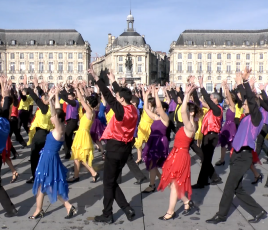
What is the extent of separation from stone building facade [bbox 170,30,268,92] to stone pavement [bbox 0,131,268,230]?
269ft

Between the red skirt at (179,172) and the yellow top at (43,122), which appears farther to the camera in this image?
the yellow top at (43,122)

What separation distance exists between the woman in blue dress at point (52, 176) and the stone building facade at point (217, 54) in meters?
83.4

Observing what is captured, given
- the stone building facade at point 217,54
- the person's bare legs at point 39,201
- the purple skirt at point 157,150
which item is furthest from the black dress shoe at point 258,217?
the stone building facade at point 217,54

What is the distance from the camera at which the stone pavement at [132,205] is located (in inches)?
184

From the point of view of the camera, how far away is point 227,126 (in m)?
8.43

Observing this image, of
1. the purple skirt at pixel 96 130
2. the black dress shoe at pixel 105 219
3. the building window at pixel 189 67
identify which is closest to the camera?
the black dress shoe at pixel 105 219

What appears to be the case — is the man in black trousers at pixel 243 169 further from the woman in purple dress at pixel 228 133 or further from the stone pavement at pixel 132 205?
the woman in purple dress at pixel 228 133

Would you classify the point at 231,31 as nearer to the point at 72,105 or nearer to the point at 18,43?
the point at 18,43

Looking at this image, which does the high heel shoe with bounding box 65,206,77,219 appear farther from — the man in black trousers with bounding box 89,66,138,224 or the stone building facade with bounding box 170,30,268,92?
the stone building facade with bounding box 170,30,268,92

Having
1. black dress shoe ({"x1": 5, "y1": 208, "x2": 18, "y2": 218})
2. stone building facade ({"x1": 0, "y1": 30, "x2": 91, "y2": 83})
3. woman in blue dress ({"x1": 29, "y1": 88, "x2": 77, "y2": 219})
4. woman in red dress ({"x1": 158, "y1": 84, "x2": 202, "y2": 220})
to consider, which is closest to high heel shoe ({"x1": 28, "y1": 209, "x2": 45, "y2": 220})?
woman in blue dress ({"x1": 29, "y1": 88, "x2": 77, "y2": 219})

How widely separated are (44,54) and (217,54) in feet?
132

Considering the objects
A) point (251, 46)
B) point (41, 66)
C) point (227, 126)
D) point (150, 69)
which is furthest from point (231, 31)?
point (227, 126)

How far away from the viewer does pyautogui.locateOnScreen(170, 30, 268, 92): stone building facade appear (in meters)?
87.2

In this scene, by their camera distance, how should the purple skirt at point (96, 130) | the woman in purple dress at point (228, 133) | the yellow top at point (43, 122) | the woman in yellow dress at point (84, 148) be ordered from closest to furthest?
the yellow top at point (43, 122)
the woman in yellow dress at point (84, 148)
the woman in purple dress at point (228, 133)
the purple skirt at point (96, 130)
